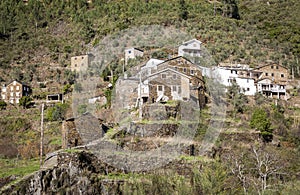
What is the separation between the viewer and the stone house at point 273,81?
3716 cm

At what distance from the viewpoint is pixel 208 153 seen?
78.2 ft

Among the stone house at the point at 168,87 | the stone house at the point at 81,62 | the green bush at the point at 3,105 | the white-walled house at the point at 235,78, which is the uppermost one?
the stone house at the point at 81,62

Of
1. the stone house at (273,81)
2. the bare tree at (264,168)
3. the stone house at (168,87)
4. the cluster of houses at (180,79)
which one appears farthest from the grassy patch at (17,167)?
the stone house at (273,81)

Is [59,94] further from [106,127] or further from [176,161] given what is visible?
[176,161]

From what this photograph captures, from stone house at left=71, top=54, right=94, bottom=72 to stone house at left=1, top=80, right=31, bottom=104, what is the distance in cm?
547

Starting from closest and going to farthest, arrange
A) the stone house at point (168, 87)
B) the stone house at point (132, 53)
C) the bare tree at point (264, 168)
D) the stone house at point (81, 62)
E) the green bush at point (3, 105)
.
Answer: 1. the bare tree at point (264, 168)
2. the stone house at point (168, 87)
3. the green bush at point (3, 105)
4. the stone house at point (132, 53)
5. the stone house at point (81, 62)

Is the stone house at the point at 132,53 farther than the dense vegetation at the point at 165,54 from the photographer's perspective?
Yes

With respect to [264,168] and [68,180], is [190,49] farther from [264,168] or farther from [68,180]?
[68,180]

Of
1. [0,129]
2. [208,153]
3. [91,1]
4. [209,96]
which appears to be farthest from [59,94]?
[91,1]

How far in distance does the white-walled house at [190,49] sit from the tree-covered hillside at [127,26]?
2.68 m

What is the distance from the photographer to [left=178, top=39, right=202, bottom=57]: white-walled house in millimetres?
38875

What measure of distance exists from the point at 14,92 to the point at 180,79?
62.5 ft

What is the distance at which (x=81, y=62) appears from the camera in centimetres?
4541

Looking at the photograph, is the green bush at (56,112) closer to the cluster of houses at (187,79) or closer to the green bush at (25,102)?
the green bush at (25,102)
